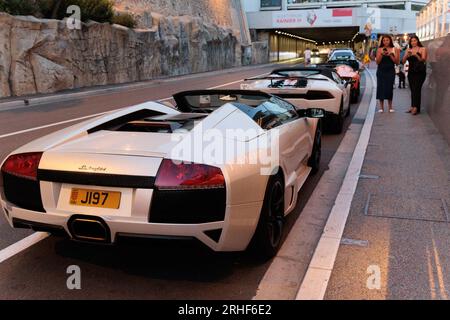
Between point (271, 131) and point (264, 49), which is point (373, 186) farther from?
point (264, 49)

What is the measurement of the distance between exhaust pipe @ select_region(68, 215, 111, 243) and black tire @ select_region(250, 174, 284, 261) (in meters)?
1.05

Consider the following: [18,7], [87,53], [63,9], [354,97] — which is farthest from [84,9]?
[354,97]

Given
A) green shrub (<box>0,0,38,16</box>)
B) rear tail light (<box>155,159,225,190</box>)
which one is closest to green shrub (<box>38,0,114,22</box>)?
green shrub (<box>0,0,38,16</box>)

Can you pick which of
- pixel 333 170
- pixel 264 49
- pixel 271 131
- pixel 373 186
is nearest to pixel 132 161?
pixel 271 131

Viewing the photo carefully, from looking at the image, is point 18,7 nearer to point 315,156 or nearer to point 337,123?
point 337,123

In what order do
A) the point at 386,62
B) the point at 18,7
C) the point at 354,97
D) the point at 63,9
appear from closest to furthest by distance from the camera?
the point at 386,62 → the point at 354,97 → the point at 18,7 → the point at 63,9

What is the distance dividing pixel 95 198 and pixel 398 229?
2688mm

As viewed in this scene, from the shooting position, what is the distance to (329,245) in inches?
152

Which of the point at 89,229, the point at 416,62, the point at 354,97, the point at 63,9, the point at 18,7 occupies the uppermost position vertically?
the point at 63,9

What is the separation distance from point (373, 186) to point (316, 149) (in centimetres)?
85

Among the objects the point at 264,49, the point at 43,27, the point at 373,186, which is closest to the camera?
the point at 373,186

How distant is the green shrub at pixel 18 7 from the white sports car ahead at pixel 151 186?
1777 centimetres

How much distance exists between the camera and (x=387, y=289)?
3.15 metres

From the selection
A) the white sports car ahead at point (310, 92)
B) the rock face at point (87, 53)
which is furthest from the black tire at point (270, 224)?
the rock face at point (87, 53)
